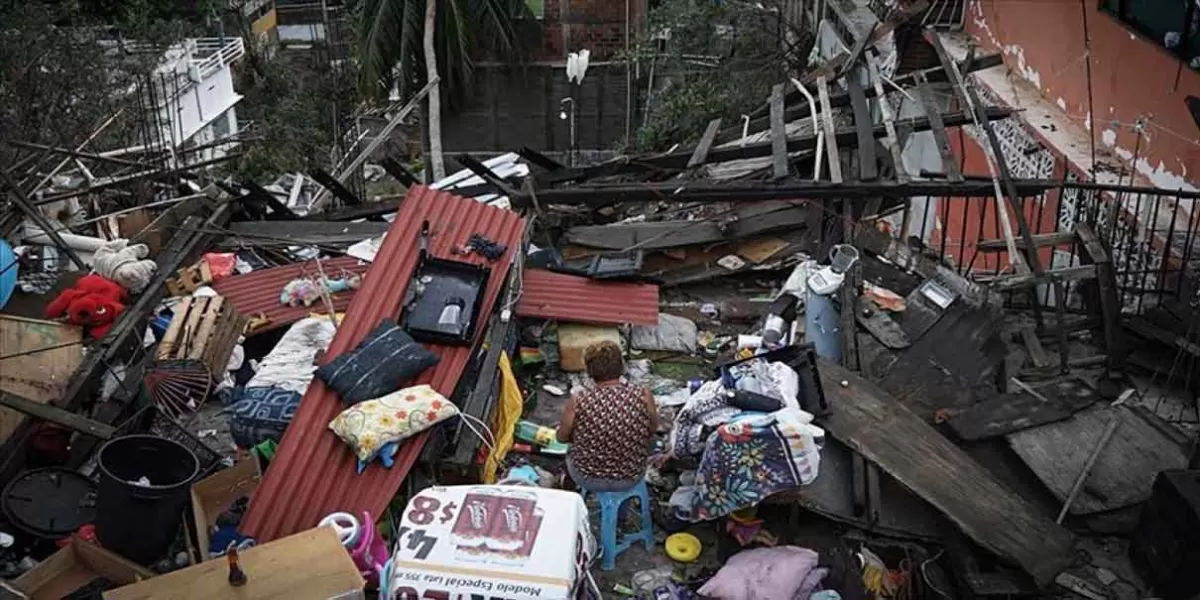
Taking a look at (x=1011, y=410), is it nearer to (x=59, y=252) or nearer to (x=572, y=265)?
(x=572, y=265)

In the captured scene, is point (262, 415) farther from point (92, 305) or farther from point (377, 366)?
point (92, 305)

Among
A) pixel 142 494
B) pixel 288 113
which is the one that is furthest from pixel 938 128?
pixel 288 113

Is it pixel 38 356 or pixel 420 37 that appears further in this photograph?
pixel 420 37

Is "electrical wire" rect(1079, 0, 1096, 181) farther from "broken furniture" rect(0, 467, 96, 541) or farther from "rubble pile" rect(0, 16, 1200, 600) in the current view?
"broken furniture" rect(0, 467, 96, 541)

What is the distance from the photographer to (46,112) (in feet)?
45.1

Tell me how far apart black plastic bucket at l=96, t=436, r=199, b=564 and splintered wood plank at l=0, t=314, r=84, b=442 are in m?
1.86

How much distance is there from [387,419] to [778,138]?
17.1 feet

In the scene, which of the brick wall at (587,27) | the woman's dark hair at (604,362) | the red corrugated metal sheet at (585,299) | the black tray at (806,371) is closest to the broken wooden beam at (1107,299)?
the black tray at (806,371)

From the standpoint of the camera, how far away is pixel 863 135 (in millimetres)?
9102

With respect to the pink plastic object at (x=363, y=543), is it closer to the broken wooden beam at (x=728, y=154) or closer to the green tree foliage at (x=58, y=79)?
the broken wooden beam at (x=728, y=154)

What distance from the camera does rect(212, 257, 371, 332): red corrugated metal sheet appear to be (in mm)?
7828

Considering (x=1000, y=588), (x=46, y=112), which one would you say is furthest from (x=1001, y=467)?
(x=46, y=112)

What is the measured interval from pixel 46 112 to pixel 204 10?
1047cm

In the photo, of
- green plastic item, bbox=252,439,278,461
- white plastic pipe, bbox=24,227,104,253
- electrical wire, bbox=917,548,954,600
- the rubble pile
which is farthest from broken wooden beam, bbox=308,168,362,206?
electrical wire, bbox=917,548,954,600
